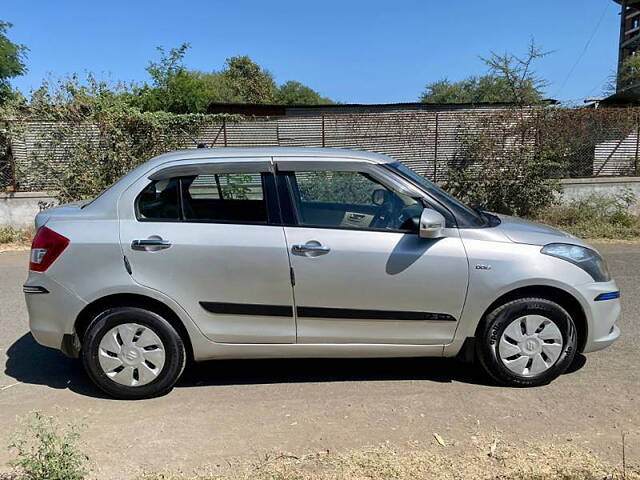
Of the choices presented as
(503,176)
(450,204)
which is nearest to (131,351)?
(450,204)

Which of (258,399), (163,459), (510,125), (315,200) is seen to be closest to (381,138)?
(510,125)

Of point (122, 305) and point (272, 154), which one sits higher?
point (272, 154)

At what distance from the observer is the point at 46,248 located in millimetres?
3465

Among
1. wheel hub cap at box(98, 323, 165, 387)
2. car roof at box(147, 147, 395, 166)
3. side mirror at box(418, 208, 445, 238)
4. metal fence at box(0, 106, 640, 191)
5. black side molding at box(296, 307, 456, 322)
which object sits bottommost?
wheel hub cap at box(98, 323, 165, 387)

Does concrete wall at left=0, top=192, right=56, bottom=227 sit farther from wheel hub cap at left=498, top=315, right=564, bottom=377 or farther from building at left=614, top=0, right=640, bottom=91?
building at left=614, top=0, right=640, bottom=91

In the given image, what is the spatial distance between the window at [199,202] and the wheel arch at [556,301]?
1.74 m

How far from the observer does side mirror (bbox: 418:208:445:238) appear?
334 centimetres

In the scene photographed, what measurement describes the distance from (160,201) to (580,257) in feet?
9.99

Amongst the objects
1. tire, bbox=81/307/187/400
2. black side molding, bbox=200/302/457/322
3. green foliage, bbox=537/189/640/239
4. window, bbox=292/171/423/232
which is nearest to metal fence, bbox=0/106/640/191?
green foliage, bbox=537/189/640/239

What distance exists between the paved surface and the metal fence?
25.3 ft

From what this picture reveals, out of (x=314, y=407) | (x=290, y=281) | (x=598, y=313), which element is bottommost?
(x=314, y=407)

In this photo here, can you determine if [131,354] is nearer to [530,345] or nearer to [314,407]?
[314,407]

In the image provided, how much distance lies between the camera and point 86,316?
3527 millimetres

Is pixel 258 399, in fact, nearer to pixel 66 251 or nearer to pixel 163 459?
pixel 163 459
